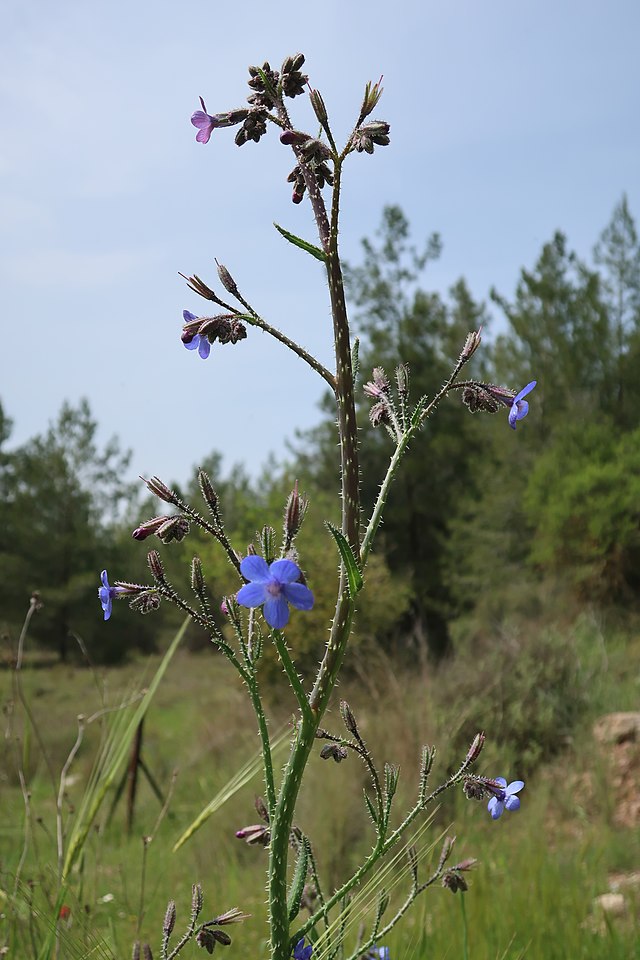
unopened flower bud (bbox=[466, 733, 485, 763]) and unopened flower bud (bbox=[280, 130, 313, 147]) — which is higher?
unopened flower bud (bbox=[280, 130, 313, 147])

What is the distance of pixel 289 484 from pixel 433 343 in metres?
8.86

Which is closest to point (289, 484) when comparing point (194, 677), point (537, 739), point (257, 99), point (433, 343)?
point (194, 677)

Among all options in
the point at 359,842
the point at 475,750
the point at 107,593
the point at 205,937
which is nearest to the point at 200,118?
the point at 107,593

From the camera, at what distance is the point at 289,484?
1844 centimetres

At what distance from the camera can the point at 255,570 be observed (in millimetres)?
1286

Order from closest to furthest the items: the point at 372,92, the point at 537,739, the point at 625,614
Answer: the point at 372,92 < the point at 537,739 < the point at 625,614

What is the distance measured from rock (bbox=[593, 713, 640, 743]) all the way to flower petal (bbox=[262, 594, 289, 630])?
690cm

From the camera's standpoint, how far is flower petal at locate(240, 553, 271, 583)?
1278 mm

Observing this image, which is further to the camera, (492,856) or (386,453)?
(386,453)

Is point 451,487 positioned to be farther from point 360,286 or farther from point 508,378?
point 360,286

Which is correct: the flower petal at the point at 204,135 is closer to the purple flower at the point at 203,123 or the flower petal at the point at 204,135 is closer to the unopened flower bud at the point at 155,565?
the purple flower at the point at 203,123

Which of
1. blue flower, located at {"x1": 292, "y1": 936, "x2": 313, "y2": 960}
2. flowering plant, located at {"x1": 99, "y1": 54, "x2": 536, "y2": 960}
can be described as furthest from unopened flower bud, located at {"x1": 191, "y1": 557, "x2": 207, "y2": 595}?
blue flower, located at {"x1": 292, "y1": 936, "x2": 313, "y2": 960}

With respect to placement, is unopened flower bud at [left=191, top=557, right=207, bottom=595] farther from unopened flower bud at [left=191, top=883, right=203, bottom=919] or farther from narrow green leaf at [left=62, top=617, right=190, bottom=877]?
unopened flower bud at [left=191, top=883, right=203, bottom=919]

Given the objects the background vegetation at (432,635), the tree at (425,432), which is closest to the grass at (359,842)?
the background vegetation at (432,635)
